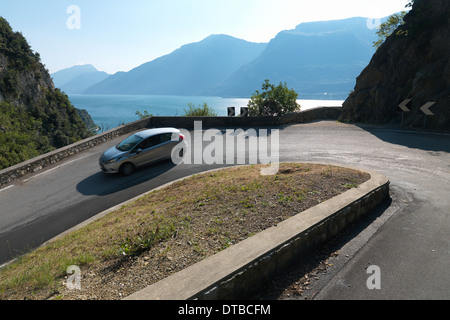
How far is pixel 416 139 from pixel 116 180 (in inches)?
600

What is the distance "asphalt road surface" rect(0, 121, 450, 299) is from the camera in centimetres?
392

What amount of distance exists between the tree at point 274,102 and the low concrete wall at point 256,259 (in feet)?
64.5

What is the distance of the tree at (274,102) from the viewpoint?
24.4 m

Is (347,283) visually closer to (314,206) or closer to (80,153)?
(314,206)

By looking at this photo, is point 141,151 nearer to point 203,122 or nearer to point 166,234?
point 166,234

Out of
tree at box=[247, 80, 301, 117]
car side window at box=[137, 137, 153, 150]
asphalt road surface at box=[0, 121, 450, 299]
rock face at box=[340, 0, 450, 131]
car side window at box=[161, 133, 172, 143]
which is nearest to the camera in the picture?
asphalt road surface at box=[0, 121, 450, 299]

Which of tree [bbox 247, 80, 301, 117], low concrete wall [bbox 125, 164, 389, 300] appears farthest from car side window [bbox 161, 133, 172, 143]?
tree [bbox 247, 80, 301, 117]

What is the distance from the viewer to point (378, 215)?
6.06m

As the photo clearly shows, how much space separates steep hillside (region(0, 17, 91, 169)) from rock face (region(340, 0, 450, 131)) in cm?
5746

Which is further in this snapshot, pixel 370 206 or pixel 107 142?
pixel 107 142

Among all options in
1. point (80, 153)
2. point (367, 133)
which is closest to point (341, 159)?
point (367, 133)

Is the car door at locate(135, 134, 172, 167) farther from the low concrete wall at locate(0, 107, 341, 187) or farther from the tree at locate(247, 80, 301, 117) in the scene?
the tree at locate(247, 80, 301, 117)
